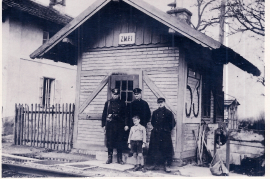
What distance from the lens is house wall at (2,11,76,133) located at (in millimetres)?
14438

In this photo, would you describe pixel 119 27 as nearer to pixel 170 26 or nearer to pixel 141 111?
pixel 170 26

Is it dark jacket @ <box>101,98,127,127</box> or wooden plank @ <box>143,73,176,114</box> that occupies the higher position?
wooden plank @ <box>143,73,176,114</box>

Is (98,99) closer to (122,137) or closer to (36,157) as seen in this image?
(122,137)

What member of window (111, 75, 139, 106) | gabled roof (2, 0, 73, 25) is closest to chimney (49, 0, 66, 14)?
gabled roof (2, 0, 73, 25)

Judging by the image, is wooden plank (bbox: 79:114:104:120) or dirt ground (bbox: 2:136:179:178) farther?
wooden plank (bbox: 79:114:104:120)

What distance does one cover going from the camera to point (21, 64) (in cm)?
1523

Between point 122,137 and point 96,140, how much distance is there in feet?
3.99

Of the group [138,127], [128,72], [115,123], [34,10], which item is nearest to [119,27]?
[128,72]

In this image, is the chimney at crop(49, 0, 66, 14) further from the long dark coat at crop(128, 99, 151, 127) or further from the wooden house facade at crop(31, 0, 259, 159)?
the long dark coat at crop(128, 99, 151, 127)

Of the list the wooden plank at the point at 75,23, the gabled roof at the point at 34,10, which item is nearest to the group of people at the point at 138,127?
the wooden plank at the point at 75,23

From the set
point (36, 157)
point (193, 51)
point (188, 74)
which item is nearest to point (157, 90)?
point (188, 74)

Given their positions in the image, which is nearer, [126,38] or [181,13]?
[126,38]

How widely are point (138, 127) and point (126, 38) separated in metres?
2.80

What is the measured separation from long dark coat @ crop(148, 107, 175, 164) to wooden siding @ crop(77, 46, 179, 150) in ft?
1.76
